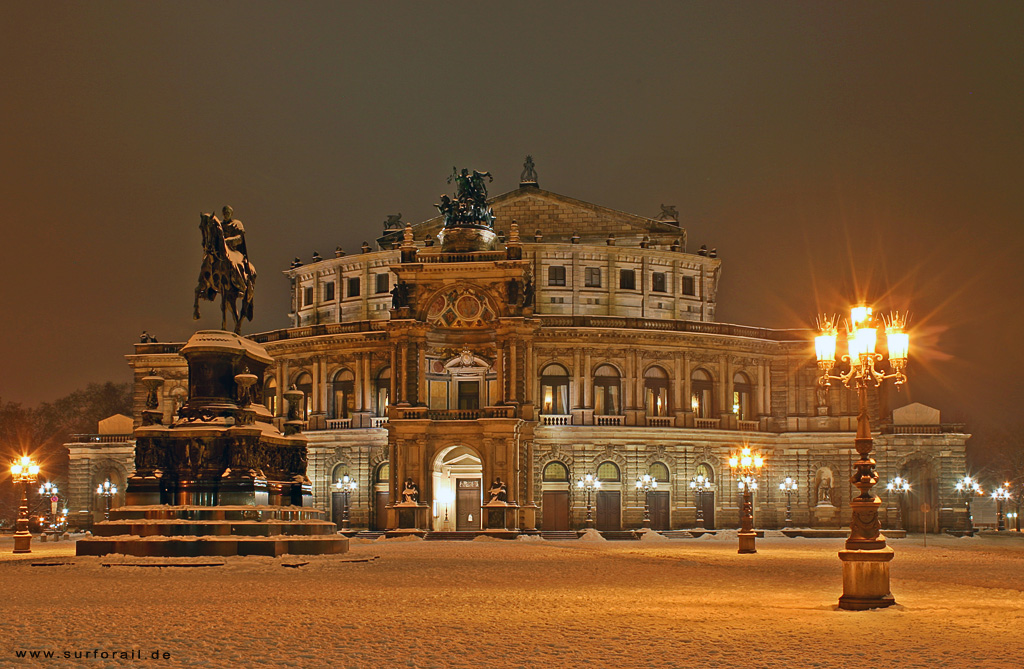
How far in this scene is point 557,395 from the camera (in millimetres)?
72188

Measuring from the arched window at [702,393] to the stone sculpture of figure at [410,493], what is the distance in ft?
66.2

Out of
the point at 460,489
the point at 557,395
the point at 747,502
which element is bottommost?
the point at 460,489

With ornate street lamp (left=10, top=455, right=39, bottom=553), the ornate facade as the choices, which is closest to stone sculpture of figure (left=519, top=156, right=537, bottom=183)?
the ornate facade

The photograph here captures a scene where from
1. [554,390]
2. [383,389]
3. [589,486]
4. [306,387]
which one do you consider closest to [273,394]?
[306,387]

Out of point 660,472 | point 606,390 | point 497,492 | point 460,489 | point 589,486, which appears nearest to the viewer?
point 497,492

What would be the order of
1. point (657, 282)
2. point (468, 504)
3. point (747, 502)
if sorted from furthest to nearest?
1. point (657, 282)
2. point (468, 504)
3. point (747, 502)

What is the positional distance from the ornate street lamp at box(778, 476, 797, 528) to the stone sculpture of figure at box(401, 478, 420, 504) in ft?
81.5

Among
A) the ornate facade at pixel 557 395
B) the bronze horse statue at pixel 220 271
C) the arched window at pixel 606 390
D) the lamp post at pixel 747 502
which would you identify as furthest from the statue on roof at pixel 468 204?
the bronze horse statue at pixel 220 271

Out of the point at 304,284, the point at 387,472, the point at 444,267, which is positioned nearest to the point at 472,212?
the point at 444,267

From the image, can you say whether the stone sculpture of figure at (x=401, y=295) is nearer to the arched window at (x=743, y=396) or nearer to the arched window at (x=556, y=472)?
the arched window at (x=556, y=472)

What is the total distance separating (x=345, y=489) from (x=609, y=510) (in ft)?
52.4

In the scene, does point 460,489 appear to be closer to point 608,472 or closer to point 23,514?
point 608,472

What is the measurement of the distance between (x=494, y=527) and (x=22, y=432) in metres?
54.2

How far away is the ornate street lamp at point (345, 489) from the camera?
239ft
